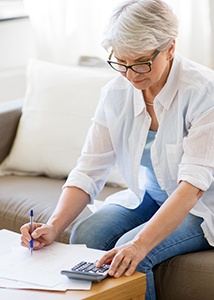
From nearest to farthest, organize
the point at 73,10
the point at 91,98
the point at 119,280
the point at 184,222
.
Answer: the point at 119,280
the point at 184,222
the point at 91,98
the point at 73,10

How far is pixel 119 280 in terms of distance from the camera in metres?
1.80

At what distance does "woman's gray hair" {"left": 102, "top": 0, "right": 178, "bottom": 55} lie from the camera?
2.00 m

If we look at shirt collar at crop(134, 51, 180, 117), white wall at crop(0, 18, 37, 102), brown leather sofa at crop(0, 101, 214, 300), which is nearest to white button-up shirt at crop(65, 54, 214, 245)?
shirt collar at crop(134, 51, 180, 117)

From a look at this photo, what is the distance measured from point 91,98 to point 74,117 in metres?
0.10

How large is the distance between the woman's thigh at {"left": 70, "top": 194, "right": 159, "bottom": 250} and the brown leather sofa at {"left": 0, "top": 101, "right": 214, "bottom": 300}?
171 mm

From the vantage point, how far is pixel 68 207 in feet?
7.21

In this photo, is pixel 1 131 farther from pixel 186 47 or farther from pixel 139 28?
pixel 139 28

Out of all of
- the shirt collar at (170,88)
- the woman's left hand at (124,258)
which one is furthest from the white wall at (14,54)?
the woman's left hand at (124,258)

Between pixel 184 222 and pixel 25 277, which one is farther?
pixel 184 222

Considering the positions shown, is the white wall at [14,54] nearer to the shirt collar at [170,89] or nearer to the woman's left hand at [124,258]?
the shirt collar at [170,89]

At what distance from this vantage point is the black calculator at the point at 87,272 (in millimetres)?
1780

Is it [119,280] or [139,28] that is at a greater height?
[139,28]

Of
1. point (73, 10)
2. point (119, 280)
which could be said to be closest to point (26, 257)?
point (119, 280)

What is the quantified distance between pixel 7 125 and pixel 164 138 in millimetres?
1062
